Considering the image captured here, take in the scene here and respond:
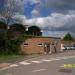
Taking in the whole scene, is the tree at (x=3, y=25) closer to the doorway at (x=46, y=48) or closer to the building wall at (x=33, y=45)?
the building wall at (x=33, y=45)

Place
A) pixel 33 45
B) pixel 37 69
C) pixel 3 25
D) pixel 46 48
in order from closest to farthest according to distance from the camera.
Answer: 1. pixel 37 69
2. pixel 33 45
3. pixel 3 25
4. pixel 46 48

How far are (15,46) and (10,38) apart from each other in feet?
6.10

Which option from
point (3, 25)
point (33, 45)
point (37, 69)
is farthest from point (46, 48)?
point (37, 69)

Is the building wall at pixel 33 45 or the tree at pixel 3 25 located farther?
the tree at pixel 3 25

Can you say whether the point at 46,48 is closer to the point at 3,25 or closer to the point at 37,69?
the point at 3,25

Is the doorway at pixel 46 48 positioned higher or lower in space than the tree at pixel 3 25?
lower

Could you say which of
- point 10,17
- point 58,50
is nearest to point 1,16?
point 10,17

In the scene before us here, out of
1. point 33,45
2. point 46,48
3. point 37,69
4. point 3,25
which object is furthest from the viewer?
point 46,48

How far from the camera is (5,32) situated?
→ 56.1m

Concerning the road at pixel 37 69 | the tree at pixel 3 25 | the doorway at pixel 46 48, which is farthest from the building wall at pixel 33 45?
the road at pixel 37 69

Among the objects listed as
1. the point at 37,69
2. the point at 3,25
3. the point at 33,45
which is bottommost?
the point at 37,69

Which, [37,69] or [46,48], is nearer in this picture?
[37,69]

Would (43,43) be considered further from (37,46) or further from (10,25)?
(10,25)

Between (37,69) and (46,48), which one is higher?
(46,48)
